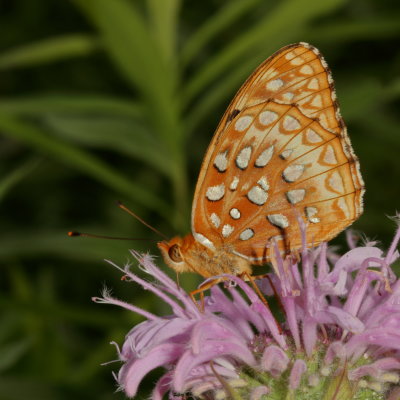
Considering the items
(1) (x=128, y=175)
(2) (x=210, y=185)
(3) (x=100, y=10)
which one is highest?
(3) (x=100, y=10)

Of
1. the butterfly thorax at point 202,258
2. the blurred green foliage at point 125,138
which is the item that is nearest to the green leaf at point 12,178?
the blurred green foliage at point 125,138

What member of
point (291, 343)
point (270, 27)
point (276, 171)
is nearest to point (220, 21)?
point (270, 27)

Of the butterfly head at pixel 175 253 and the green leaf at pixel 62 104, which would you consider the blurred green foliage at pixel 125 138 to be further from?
the butterfly head at pixel 175 253

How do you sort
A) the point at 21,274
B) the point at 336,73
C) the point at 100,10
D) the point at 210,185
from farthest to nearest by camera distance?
1. the point at 336,73
2. the point at 21,274
3. the point at 100,10
4. the point at 210,185

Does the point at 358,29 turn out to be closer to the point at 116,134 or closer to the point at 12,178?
the point at 116,134

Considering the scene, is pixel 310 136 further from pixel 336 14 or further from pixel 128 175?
pixel 336 14

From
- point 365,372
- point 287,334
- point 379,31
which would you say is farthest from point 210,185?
point 379,31
